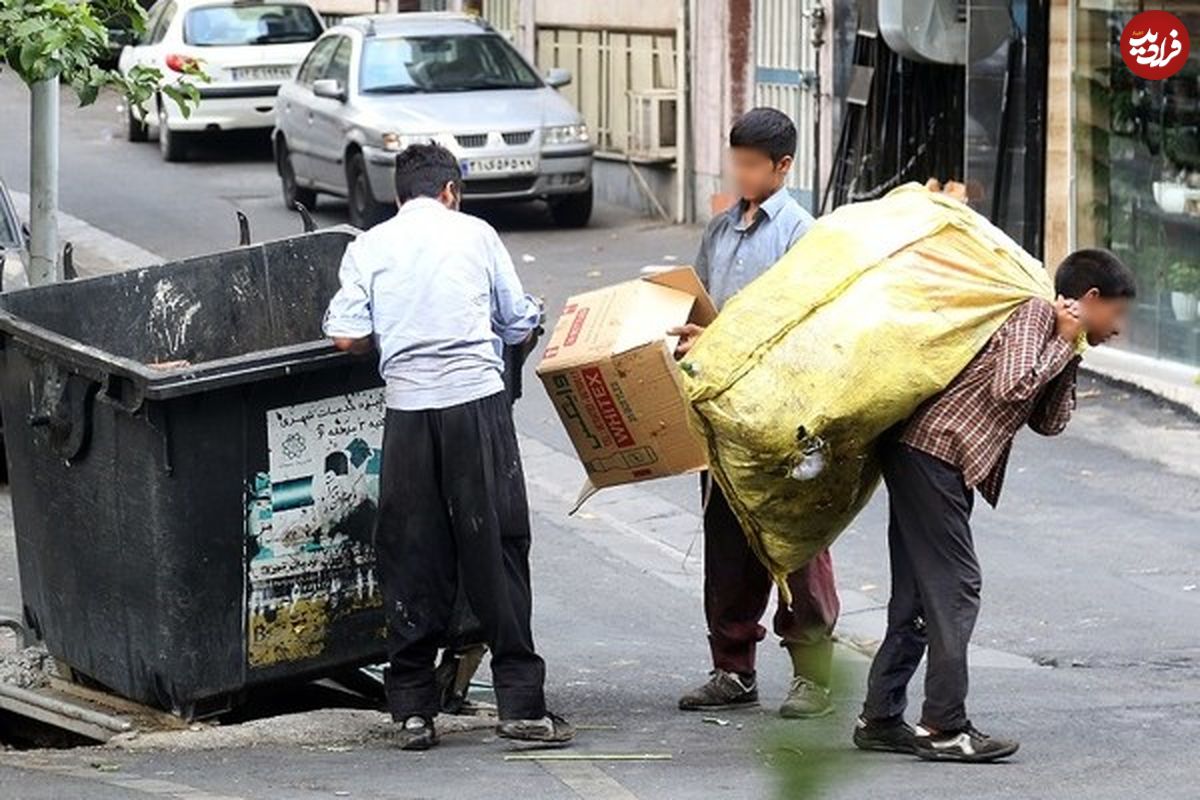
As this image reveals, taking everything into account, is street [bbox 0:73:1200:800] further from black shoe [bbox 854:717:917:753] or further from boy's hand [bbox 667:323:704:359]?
boy's hand [bbox 667:323:704:359]

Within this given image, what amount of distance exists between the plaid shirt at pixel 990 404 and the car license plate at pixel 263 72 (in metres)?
19.1

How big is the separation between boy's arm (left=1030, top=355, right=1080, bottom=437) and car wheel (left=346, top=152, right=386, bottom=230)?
13108mm

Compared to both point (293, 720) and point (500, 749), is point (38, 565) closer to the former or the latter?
point (293, 720)

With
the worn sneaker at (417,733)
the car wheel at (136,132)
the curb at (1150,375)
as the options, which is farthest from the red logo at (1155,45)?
the car wheel at (136,132)

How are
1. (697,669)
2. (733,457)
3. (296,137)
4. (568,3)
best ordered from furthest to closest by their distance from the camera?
(568,3), (296,137), (697,669), (733,457)

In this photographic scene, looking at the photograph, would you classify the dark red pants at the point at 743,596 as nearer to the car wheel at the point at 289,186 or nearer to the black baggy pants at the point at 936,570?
the black baggy pants at the point at 936,570

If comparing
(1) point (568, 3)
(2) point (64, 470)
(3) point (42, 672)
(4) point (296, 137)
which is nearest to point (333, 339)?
(2) point (64, 470)

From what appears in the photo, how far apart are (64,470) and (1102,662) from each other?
3433 mm

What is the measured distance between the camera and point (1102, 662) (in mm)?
7832

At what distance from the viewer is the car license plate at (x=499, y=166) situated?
18.5 meters

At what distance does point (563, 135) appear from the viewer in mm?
18922

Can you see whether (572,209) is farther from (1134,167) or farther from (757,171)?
(757,171)

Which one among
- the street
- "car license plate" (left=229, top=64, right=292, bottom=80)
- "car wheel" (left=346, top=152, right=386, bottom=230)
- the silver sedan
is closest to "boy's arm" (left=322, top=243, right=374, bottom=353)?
the street

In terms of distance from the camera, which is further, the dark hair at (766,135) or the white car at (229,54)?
the white car at (229,54)
